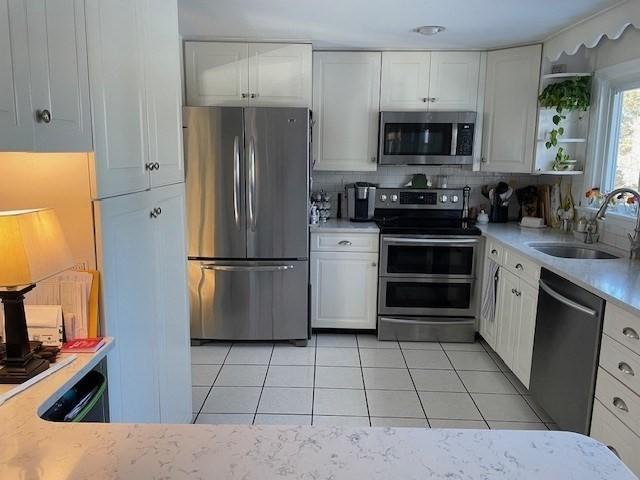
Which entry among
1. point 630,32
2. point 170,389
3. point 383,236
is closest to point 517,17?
point 630,32

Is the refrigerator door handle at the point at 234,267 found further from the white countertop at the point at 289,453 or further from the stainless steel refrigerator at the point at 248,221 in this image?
the white countertop at the point at 289,453

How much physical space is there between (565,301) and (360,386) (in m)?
1.34

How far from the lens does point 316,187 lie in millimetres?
4219

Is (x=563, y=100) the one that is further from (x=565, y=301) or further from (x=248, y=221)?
(x=248, y=221)

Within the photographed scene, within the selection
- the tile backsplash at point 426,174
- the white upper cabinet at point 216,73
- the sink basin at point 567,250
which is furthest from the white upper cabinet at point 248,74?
the sink basin at point 567,250

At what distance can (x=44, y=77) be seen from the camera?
1183 mm

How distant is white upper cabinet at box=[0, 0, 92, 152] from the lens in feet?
3.45

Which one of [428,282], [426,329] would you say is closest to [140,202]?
[428,282]

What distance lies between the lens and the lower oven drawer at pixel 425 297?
3.70 meters

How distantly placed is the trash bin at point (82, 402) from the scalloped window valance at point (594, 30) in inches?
116

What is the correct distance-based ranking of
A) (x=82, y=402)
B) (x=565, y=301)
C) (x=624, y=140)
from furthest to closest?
(x=624, y=140)
(x=565, y=301)
(x=82, y=402)

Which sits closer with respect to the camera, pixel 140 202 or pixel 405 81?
pixel 140 202

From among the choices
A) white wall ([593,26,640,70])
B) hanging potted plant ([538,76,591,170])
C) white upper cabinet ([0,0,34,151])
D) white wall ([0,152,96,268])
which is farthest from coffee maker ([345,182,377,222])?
white upper cabinet ([0,0,34,151])

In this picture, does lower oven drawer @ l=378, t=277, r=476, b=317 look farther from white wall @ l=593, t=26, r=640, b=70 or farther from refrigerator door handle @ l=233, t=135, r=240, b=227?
white wall @ l=593, t=26, r=640, b=70
